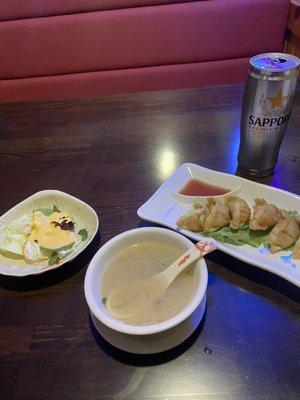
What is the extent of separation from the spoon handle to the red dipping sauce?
275 millimetres

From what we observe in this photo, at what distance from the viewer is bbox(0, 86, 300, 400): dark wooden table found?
494mm

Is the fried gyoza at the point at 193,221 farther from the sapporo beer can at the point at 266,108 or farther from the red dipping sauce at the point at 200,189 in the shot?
the sapporo beer can at the point at 266,108

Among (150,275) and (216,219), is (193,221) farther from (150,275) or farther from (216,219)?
(150,275)

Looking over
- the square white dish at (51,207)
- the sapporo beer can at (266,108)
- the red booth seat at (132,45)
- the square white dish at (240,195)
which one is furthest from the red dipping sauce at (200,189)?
the red booth seat at (132,45)

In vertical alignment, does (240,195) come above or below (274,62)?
below

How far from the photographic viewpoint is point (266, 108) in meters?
0.77

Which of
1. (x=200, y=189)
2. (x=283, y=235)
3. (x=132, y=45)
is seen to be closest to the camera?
(x=283, y=235)

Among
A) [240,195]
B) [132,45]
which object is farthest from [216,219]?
[132,45]

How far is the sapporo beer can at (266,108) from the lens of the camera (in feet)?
2.42

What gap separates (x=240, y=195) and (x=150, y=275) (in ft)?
1.14

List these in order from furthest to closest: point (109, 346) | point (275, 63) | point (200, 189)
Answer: point (200, 189)
point (275, 63)
point (109, 346)

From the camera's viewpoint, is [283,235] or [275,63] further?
[275,63]

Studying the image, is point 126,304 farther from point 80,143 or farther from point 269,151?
point 80,143

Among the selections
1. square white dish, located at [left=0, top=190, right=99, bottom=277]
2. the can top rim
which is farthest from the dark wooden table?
the can top rim
